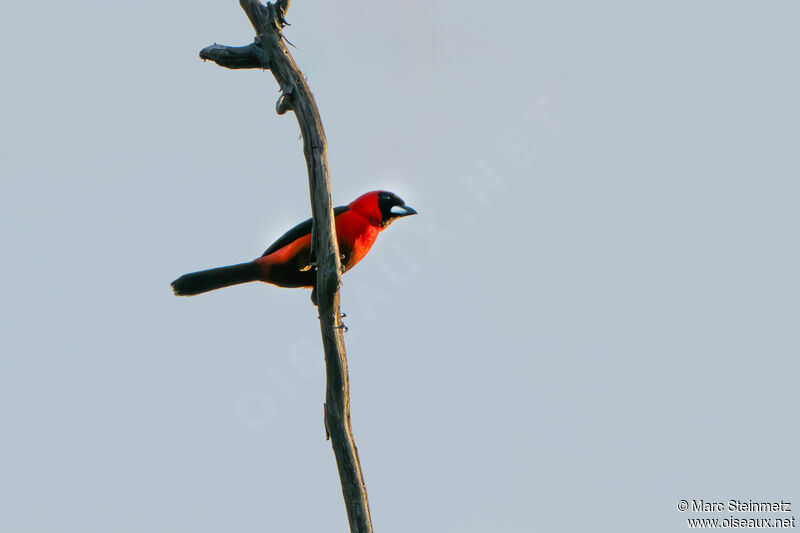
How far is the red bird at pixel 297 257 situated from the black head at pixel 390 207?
2 cm

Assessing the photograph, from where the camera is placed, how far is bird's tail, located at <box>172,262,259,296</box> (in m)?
6.41

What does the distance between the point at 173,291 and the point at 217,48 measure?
192 cm

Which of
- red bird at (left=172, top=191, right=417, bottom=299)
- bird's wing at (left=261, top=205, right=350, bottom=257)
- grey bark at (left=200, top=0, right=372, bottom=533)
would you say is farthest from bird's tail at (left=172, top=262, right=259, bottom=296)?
grey bark at (left=200, top=0, right=372, bottom=533)

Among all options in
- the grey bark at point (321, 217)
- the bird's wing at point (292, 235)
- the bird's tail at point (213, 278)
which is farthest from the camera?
the bird's wing at point (292, 235)

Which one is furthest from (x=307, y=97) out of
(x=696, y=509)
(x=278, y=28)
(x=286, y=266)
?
(x=696, y=509)

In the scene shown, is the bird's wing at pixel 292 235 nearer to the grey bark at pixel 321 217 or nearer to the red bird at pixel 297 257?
the red bird at pixel 297 257

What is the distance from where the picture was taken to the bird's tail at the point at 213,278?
6.41 m

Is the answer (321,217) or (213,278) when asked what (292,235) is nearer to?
(213,278)

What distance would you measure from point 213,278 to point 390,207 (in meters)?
1.66

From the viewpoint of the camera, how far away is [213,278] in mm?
6461

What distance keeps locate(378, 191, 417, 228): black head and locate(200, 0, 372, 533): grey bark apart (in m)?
1.93

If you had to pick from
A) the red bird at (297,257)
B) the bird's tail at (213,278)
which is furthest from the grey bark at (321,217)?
the bird's tail at (213,278)

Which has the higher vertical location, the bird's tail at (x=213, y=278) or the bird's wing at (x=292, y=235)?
the bird's wing at (x=292, y=235)

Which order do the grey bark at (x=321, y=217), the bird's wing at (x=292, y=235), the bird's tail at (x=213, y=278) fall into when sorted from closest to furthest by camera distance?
the grey bark at (x=321, y=217)
the bird's tail at (x=213, y=278)
the bird's wing at (x=292, y=235)
